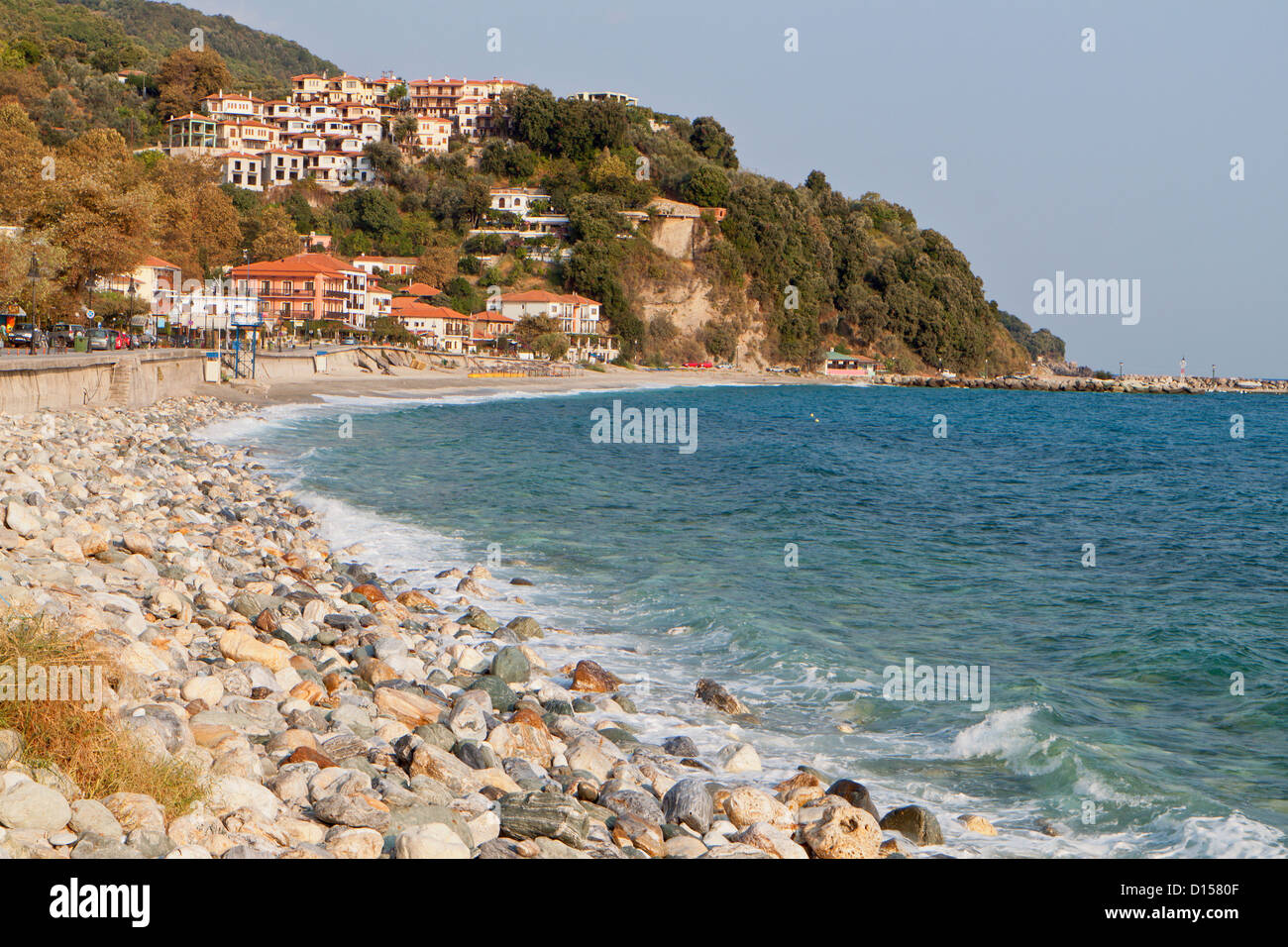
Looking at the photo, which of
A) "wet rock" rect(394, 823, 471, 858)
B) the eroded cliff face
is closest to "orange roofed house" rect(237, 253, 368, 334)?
the eroded cliff face

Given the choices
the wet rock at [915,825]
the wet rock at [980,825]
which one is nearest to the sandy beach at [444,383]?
the wet rock at [915,825]

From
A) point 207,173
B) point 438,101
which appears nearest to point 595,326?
point 207,173

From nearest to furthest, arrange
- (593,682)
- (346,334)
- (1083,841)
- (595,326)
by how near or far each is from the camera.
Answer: (1083,841) < (593,682) < (346,334) < (595,326)

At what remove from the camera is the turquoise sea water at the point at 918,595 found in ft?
34.3

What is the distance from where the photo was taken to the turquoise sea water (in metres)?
10.5

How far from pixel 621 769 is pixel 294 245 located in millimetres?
109541

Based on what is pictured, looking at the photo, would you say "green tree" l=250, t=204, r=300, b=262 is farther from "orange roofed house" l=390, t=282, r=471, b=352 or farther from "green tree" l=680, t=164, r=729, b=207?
"green tree" l=680, t=164, r=729, b=207

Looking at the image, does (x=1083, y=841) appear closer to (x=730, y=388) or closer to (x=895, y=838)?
(x=895, y=838)

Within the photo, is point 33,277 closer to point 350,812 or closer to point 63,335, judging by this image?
point 63,335

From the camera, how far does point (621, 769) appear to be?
31.1 feet

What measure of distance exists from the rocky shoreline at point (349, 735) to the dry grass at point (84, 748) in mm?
95

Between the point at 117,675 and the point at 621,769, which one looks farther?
the point at 621,769

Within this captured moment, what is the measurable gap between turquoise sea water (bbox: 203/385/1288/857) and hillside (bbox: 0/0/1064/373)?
3018 inches

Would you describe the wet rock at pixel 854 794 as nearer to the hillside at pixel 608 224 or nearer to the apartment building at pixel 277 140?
the hillside at pixel 608 224
